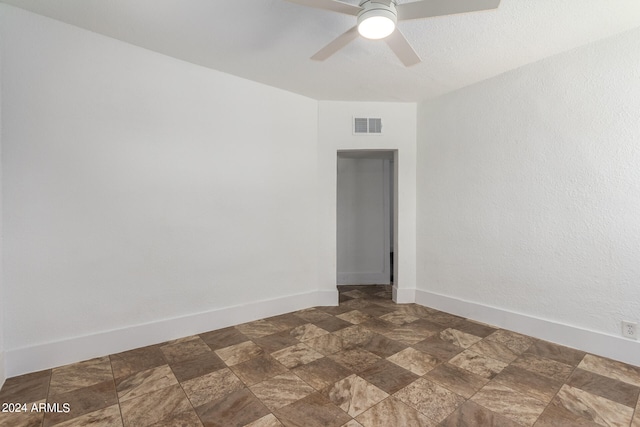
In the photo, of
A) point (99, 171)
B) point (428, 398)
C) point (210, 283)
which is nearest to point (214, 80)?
point (99, 171)

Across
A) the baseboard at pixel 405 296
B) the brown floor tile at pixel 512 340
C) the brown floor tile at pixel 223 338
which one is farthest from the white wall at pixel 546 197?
the brown floor tile at pixel 223 338

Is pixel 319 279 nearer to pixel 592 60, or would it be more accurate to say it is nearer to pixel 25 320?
pixel 25 320

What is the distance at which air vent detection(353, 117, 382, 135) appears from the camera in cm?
388

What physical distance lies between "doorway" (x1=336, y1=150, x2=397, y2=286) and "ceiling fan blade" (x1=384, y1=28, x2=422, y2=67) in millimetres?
2781

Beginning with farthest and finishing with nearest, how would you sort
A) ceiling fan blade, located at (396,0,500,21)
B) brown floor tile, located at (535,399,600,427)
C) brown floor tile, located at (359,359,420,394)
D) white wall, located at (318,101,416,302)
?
white wall, located at (318,101,416,302), brown floor tile, located at (359,359,420,394), brown floor tile, located at (535,399,600,427), ceiling fan blade, located at (396,0,500,21)

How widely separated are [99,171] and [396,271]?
135 inches

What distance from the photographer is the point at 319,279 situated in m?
3.87

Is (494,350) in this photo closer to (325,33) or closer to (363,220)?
(363,220)

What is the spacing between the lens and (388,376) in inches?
86.7

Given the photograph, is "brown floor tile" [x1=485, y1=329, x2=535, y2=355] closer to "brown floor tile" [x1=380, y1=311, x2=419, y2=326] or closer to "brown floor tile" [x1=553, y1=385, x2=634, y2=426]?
"brown floor tile" [x1=553, y1=385, x2=634, y2=426]

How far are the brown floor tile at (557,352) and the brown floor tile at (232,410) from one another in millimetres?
2318

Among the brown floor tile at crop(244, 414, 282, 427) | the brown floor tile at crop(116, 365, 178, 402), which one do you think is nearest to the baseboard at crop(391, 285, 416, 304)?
the brown floor tile at crop(244, 414, 282, 427)

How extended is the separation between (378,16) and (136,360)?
3.02 meters

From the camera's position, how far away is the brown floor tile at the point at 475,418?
67.0 inches
